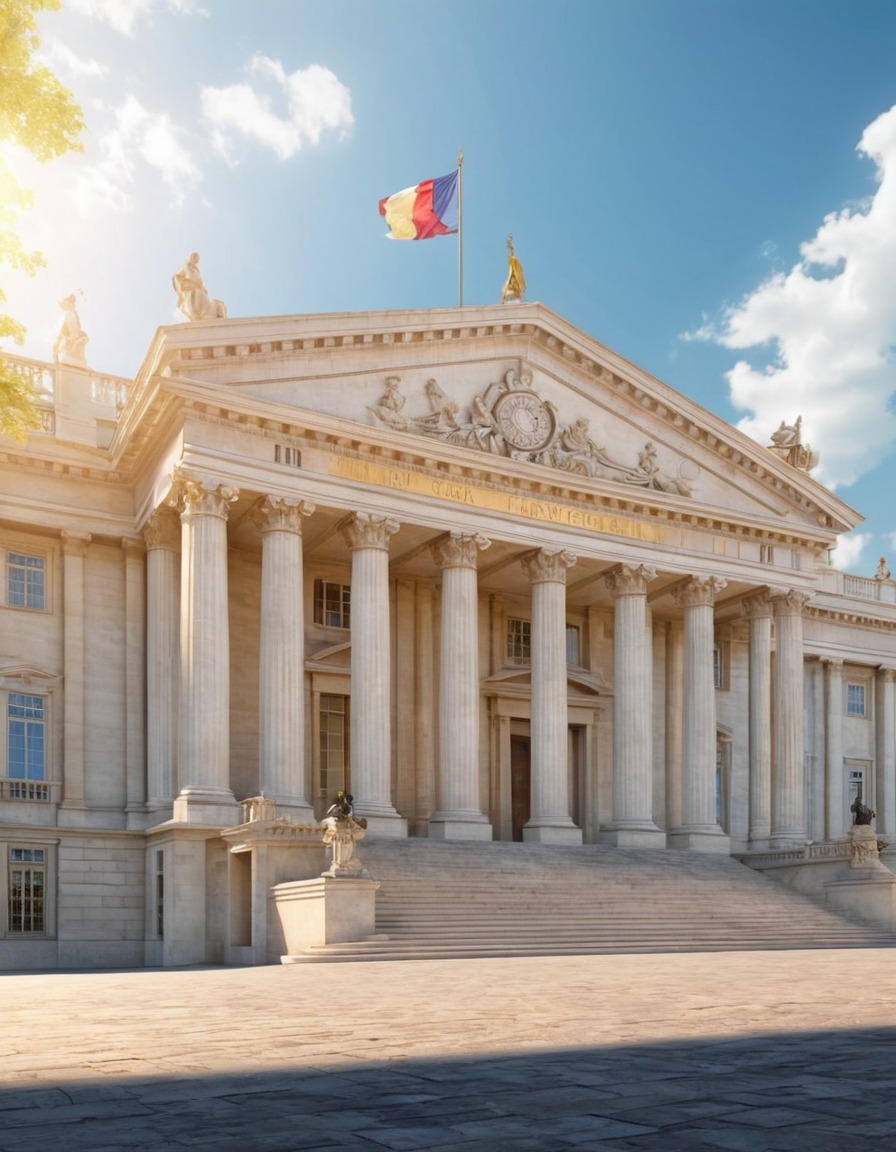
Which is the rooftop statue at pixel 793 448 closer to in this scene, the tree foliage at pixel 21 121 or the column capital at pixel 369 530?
the column capital at pixel 369 530

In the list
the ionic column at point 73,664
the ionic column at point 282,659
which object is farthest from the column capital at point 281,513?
the ionic column at point 73,664

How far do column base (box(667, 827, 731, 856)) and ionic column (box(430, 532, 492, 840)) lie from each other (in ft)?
27.5

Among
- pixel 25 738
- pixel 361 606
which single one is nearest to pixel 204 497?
pixel 361 606

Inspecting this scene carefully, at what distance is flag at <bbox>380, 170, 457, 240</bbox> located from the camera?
43.3 metres

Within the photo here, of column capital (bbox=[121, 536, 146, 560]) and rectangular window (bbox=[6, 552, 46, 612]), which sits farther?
column capital (bbox=[121, 536, 146, 560])

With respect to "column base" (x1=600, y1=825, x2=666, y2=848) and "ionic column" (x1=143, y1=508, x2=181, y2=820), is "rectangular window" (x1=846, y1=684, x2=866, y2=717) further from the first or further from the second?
"ionic column" (x1=143, y1=508, x2=181, y2=820)

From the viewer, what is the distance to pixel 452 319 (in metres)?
40.4

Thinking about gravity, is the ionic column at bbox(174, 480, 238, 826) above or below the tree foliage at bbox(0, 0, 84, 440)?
below

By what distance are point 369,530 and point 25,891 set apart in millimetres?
13927

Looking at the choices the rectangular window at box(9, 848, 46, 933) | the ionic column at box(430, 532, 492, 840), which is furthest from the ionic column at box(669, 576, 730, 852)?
the rectangular window at box(9, 848, 46, 933)

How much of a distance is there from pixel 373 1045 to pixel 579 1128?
4.17 m

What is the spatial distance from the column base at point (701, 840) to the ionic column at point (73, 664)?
1984cm

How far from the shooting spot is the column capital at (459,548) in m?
39.7

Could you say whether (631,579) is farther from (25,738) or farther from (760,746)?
(25,738)
